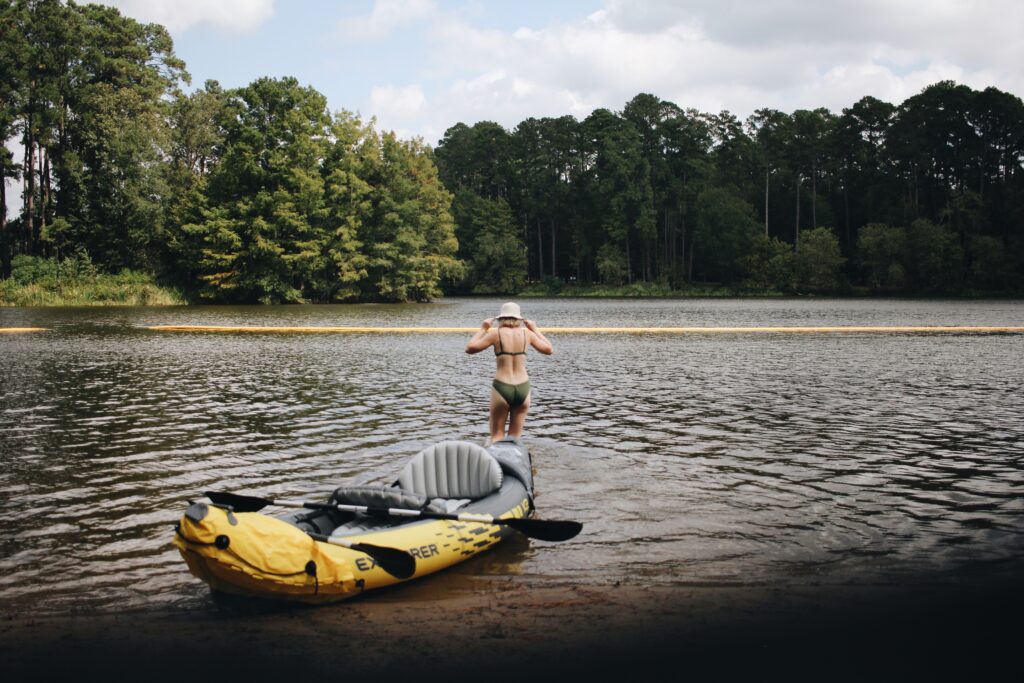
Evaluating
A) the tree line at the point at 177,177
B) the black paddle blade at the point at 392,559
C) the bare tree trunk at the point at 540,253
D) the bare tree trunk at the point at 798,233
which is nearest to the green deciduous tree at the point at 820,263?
the bare tree trunk at the point at 798,233

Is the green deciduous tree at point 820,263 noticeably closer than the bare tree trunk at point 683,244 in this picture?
Yes

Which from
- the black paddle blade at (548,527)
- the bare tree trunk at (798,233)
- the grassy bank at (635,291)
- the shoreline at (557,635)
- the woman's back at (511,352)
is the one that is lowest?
the shoreline at (557,635)

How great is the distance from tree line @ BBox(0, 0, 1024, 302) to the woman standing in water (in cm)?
6027

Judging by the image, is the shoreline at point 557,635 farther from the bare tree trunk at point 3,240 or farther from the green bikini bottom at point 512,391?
the bare tree trunk at point 3,240

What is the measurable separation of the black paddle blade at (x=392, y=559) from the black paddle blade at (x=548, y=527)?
1070 millimetres

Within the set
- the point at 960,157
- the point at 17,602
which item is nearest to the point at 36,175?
the point at 17,602

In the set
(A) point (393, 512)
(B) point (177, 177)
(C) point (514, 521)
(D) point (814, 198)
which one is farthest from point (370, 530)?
(D) point (814, 198)

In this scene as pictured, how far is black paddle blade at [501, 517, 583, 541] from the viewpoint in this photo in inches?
271

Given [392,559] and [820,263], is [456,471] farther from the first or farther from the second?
[820,263]

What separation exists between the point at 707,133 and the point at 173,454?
10400 centimetres

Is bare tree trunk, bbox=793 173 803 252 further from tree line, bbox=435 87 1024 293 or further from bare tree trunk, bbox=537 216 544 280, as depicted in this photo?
bare tree trunk, bbox=537 216 544 280

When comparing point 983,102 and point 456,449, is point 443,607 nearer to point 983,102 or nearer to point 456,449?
point 456,449

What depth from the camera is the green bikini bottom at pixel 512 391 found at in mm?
10438

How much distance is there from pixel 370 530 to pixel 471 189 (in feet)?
348
